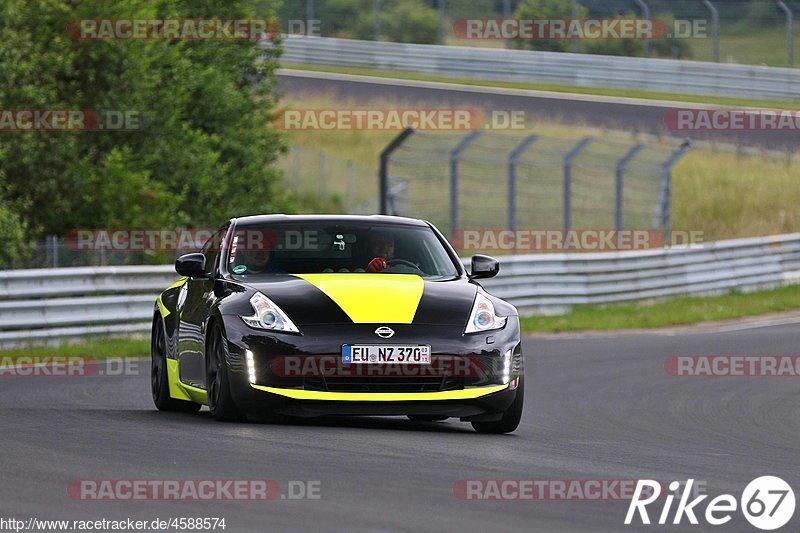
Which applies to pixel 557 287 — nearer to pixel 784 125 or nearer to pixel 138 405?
pixel 138 405

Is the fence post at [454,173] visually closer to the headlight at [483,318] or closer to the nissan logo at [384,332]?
the headlight at [483,318]

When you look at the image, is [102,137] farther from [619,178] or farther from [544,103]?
[544,103]

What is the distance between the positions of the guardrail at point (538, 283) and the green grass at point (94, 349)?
12 cm

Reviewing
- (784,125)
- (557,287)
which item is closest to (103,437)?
(557,287)

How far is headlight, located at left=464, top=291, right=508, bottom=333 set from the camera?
9928 mm

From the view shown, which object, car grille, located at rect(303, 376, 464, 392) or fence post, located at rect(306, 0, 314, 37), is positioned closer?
car grille, located at rect(303, 376, 464, 392)

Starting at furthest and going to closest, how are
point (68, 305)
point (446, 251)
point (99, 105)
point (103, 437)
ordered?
point (99, 105) → point (68, 305) → point (446, 251) → point (103, 437)

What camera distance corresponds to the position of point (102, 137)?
88.9 ft

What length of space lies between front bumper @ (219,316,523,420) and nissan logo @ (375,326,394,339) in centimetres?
3

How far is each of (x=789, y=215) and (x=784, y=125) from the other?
3.40m

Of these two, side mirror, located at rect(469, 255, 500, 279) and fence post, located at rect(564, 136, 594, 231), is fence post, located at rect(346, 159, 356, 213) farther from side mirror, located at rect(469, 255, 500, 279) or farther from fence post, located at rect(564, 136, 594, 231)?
side mirror, located at rect(469, 255, 500, 279)

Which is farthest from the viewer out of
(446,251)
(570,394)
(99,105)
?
(99,105)

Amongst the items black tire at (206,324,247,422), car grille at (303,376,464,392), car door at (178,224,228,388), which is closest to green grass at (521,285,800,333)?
car door at (178,224,228,388)

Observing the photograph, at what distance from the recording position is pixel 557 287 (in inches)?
953
